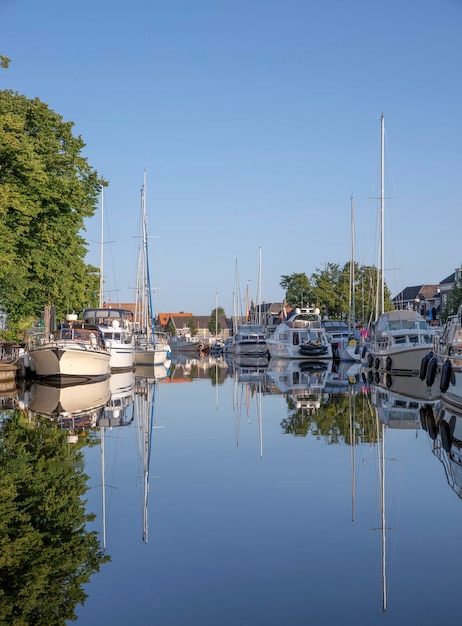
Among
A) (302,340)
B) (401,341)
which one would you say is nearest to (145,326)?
(302,340)

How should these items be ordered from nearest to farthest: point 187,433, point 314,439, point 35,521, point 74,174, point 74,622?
point 74,622, point 35,521, point 314,439, point 187,433, point 74,174

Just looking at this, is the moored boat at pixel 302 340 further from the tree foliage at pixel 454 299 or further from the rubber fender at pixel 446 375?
the rubber fender at pixel 446 375

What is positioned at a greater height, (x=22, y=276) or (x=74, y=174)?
(x=74, y=174)

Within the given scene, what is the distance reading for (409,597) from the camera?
6.91 meters

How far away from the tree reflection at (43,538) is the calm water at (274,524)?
0.68 feet

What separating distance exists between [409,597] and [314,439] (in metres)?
10.8

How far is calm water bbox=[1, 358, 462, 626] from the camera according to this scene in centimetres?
675

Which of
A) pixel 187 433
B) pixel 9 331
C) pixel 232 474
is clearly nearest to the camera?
pixel 232 474

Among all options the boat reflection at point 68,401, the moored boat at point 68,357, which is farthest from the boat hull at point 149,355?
the boat reflection at point 68,401

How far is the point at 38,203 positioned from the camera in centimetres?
3650

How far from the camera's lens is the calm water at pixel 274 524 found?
6.75 metres

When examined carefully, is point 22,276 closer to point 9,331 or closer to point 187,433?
point 9,331

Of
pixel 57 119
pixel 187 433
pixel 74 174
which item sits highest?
pixel 57 119

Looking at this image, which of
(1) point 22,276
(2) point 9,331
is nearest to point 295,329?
(2) point 9,331
